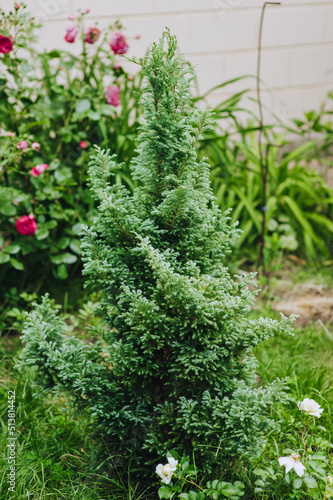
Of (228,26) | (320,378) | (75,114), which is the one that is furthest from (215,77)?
(320,378)

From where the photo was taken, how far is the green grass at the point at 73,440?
163cm

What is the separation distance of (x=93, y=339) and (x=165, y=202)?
127 cm

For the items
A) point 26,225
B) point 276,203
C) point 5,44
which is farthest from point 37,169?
point 276,203

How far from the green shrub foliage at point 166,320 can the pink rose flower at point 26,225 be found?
888mm

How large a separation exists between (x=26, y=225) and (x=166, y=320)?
1.23 metres

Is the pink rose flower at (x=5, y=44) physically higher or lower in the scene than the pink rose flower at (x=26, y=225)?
higher

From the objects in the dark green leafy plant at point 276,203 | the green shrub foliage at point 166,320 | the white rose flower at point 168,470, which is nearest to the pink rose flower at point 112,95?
the dark green leafy plant at point 276,203

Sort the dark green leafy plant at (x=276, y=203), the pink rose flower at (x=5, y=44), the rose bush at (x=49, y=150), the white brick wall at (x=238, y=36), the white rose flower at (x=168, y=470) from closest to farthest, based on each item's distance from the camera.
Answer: the white rose flower at (x=168, y=470)
the pink rose flower at (x=5, y=44)
the rose bush at (x=49, y=150)
the dark green leafy plant at (x=276, y=203)
the white brick wall at (x=238, y=36)

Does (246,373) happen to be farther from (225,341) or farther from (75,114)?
(75,114)

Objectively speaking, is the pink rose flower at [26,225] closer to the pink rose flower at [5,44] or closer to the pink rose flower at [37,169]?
the pink rose flower at [37,169]

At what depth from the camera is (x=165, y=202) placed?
58.8 inches

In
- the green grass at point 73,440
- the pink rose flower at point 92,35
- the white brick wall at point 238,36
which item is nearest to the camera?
the green grass at point 73,440

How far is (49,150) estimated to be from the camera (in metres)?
2.70

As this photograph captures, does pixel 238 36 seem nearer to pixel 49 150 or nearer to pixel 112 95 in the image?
pixel 112 95
